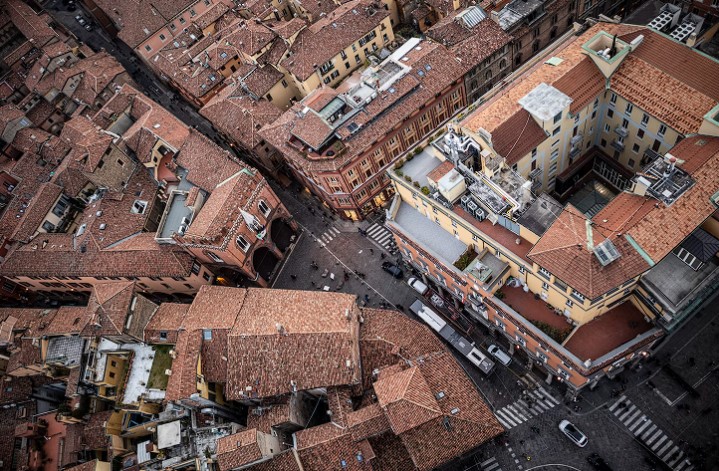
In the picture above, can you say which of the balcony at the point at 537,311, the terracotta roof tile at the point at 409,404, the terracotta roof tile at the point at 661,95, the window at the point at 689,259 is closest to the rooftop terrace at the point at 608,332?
the balcony at the point at 537,311

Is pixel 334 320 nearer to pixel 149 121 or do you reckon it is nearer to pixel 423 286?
pixel 423 286

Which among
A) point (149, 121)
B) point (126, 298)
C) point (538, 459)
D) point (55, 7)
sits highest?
point (55, 7)

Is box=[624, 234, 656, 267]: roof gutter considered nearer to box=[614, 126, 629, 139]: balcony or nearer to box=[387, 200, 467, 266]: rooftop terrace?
box=[387, 200, 467, 266]: rooftop terrace

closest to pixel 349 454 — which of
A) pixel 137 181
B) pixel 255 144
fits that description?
pixel 255 144

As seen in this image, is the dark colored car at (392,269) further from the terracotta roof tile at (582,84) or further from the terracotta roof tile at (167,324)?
the terracotta roof tile at (582,84)

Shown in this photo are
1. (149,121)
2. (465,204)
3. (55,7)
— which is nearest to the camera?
(465,204)

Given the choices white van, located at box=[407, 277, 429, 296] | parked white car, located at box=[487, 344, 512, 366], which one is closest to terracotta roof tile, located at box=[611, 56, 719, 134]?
parked white car, located at box=[487, 344, 512, 366]
